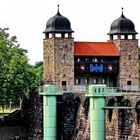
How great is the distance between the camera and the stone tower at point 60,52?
61.5m

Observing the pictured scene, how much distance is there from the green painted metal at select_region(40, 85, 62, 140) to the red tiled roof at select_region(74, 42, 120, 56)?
8.80 m

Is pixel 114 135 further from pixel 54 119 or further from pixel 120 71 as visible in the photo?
pixel 120 71

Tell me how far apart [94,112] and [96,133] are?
4.21 feet

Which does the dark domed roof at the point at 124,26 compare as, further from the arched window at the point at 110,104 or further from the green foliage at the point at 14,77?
the arched window at the point at 110,104

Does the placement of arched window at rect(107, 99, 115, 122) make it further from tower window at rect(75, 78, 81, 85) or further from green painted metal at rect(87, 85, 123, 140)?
tower window at rect(75, 78, 81, 85)

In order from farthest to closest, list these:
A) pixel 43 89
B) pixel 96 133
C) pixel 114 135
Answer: pixel 43 89, pixel 114 135, pixel 96 133

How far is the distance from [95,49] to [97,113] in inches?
658

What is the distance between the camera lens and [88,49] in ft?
204

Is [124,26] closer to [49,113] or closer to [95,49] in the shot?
[95,49]

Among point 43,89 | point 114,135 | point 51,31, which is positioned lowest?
point 114,135

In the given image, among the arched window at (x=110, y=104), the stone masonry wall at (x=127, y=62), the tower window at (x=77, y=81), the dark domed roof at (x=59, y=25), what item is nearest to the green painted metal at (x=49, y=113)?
the arched window at (x=110, y=104)

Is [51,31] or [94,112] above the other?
[51,31]

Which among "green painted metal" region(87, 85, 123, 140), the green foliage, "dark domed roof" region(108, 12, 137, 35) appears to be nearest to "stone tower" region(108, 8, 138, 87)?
"dark domed roof" region(108, 12, 137, 35)

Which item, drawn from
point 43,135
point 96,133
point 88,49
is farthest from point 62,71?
point 96,133
